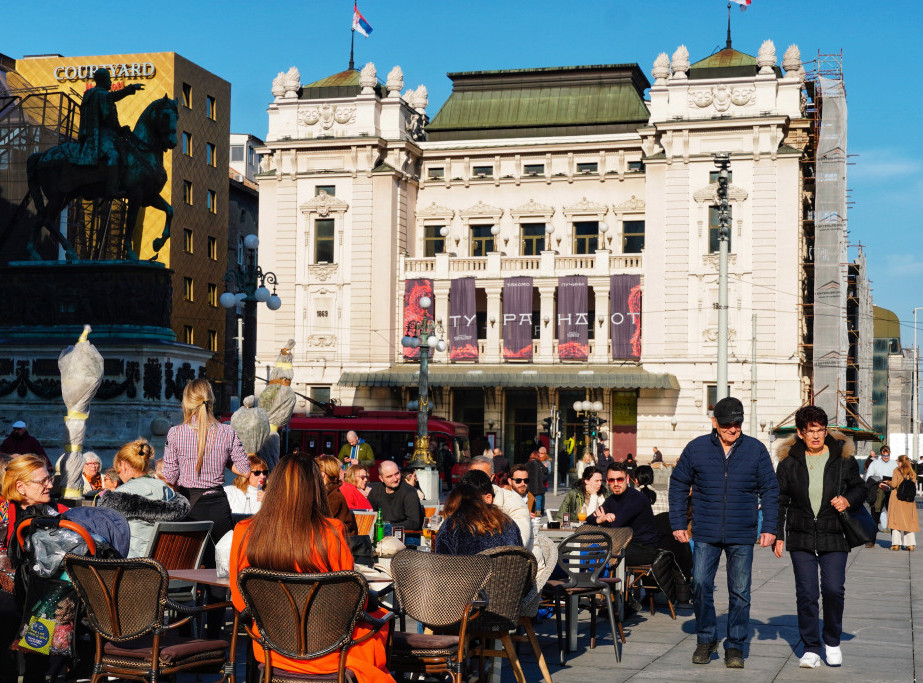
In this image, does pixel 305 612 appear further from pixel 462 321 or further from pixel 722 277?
pixel 462 321

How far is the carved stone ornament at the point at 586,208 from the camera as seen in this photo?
5788cm

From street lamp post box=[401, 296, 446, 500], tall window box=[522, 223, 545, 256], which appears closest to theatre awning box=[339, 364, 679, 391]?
tall window box=[522, 223, 545, 256]

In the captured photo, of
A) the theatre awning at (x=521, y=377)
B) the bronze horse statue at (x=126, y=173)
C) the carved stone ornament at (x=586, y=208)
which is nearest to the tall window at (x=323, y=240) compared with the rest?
the theatre awning at (x=521, y=377)

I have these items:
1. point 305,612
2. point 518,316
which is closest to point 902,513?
point 305,612

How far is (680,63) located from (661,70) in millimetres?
1238

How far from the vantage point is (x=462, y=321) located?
187 ft

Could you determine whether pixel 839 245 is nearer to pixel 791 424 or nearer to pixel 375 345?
pixel 791 424

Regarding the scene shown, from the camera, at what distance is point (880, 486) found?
26016mm

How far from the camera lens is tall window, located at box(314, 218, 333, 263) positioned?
193ft

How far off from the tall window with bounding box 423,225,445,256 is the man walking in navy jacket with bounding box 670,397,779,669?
5103cm

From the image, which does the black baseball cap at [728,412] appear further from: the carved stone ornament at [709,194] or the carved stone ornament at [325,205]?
the carved stone ornament at [325,205]

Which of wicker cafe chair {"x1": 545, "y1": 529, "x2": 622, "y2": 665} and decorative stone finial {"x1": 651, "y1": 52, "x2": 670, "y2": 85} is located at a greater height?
decorative stone finial {"x1": 651, "y1": 52, "x2": 670, "y2": 85}

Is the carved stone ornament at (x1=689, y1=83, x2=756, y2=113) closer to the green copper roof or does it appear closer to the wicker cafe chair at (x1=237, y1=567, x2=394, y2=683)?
the green copper roof

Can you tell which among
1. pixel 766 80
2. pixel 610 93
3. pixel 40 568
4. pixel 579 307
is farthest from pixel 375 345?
pixel 40 568
